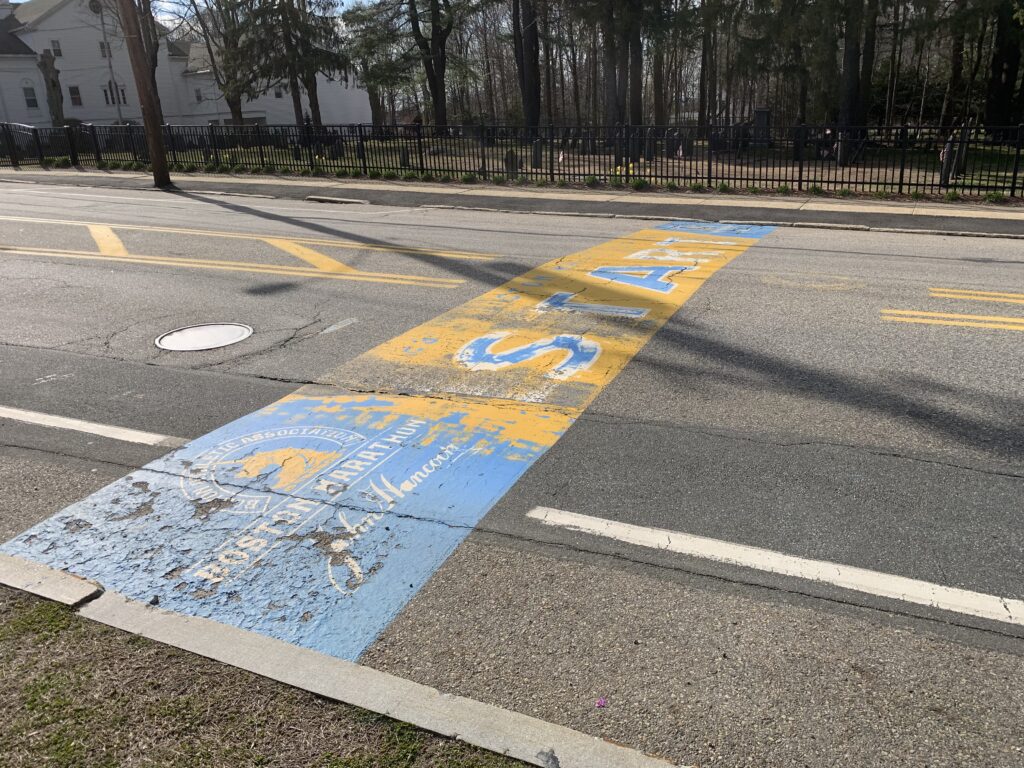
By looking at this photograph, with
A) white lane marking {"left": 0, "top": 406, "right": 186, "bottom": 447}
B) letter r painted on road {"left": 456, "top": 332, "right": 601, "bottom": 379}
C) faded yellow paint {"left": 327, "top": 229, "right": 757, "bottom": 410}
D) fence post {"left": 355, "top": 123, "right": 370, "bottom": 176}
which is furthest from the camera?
fence post {"left": 355, "top": 123, "right": 370, "bottom": 176}

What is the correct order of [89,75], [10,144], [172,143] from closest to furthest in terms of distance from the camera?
[172,143], [10,144], [89,75]

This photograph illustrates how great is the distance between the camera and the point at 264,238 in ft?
45.2

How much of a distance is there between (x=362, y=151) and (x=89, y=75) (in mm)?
45830

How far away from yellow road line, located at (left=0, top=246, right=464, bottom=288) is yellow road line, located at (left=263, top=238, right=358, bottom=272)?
0.23 m

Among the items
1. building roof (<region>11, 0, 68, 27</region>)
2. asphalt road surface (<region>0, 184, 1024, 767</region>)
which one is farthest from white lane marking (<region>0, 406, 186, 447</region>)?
building roof (<region>11, 0, 68, 27</region>)

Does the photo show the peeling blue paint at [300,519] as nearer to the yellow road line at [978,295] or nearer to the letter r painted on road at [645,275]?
the letter r painted on road at [645,275]

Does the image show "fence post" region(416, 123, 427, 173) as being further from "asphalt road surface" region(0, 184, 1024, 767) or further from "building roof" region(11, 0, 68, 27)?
"building roof" region(11, 0, 68, 27)

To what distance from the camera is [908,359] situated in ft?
22.1

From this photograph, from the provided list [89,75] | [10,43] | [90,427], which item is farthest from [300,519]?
[10,43]

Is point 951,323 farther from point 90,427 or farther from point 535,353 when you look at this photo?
point 90,427

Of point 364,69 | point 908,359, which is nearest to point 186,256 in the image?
point 908,359

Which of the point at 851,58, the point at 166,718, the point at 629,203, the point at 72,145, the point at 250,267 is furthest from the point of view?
the point at 72,145

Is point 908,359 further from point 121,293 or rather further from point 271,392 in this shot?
point 121,293

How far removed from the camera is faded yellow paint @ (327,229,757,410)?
629 cm
